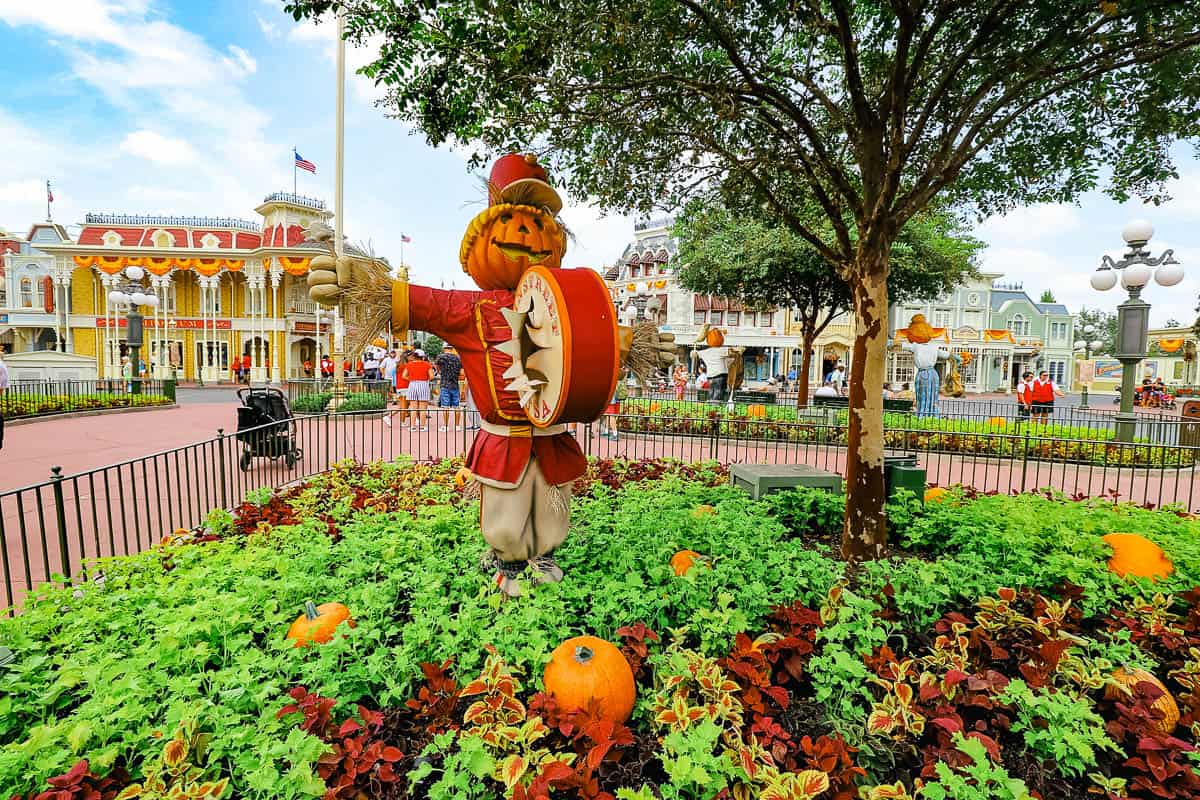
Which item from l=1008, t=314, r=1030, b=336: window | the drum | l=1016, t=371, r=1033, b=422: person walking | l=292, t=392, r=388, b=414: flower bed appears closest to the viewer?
the drum

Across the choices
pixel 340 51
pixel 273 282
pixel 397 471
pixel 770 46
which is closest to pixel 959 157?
pixel 770 46

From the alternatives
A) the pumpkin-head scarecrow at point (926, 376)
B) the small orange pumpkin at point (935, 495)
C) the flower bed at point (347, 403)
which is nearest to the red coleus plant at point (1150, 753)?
the small orange pumpkin at point (935, 495)

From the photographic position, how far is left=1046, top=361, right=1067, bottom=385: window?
47.2 m

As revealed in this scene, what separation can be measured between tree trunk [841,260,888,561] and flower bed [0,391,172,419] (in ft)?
53.1

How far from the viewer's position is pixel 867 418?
181 inches

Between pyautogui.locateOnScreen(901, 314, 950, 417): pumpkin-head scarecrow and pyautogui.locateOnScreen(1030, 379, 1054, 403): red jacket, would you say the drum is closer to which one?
pyautogui.locateOnScreen(901, 314, 950, 417): pumpkin-head scarecrow

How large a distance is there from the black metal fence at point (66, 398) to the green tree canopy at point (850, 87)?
12900mm

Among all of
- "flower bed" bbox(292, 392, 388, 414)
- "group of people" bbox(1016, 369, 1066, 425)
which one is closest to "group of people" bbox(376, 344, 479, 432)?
"flower bed" bbox(292, 392, 388, 414)

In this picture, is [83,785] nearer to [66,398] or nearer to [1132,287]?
[1132,287]

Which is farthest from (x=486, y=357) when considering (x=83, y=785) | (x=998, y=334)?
(x=998, y=334)

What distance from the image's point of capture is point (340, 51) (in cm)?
1588

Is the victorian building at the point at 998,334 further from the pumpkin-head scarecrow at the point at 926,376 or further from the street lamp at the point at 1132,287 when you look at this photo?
the street lamp at the point at 1132,287

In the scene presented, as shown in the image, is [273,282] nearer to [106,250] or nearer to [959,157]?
[106,250]

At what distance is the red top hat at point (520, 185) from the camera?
146 inches
